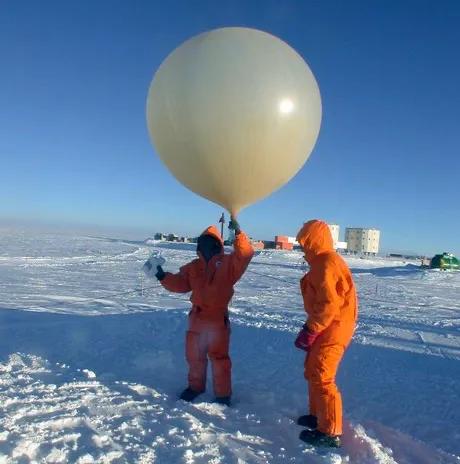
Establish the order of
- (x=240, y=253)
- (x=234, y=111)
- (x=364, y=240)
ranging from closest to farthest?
1. (x=234, y=111)
2. (x=240, y=253)
3. (x=364, y=240)

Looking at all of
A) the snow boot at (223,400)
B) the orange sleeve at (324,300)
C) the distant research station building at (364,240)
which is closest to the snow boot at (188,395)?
the snow boot at (223,400)

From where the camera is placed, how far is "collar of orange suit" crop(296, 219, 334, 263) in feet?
11.4

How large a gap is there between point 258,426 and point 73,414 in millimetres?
1429

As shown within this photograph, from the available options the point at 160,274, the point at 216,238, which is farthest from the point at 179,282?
the point at 216,238

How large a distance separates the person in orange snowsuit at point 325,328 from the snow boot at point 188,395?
43.7 inches

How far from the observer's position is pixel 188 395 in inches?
159

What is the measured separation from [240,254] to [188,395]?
1.34 m

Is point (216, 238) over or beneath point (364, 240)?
beneath

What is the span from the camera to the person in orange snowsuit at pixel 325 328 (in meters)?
3.25

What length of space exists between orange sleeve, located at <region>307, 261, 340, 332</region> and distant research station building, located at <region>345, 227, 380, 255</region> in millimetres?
64752

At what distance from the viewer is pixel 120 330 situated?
20.9 feet

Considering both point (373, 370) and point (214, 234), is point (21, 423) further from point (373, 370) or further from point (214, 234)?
point (373, 370)

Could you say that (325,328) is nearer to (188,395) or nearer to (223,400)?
(223,400)

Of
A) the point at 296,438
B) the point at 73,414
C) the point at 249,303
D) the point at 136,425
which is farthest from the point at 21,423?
the point at 249,303
